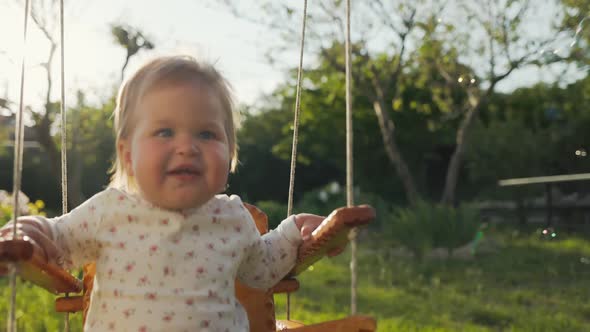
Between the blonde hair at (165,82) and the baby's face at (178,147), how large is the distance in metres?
0.02

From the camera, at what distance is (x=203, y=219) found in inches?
73.1

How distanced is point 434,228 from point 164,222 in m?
8.11

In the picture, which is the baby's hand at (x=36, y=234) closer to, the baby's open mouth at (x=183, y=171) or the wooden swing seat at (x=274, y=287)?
the wooden swing seat at (x=274, y=287)

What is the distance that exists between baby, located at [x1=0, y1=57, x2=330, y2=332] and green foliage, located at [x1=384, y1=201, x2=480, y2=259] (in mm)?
7913

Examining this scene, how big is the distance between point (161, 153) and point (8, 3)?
30.4 feet

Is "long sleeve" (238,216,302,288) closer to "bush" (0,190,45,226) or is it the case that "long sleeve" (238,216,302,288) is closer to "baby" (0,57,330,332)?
"baby" (0,57,330,332)

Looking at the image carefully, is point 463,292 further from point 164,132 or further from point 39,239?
point 39,239

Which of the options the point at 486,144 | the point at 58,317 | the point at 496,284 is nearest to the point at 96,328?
the point at 58,317

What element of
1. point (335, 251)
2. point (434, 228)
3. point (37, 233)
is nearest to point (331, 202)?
point (434, 228)

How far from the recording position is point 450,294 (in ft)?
22.4

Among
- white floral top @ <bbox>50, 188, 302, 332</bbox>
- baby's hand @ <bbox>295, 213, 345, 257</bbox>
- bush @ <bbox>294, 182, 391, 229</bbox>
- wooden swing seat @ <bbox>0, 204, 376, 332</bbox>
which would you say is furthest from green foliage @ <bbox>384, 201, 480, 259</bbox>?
white floral top @ <bbox>50, 188, 302, 332</bbox>

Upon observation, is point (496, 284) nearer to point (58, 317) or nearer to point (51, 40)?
point (58, 317)

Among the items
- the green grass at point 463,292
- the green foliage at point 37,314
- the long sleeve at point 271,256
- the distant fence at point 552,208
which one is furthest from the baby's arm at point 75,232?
the distant fence at point 552,208

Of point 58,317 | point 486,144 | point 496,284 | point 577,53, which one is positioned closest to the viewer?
point 58,317
